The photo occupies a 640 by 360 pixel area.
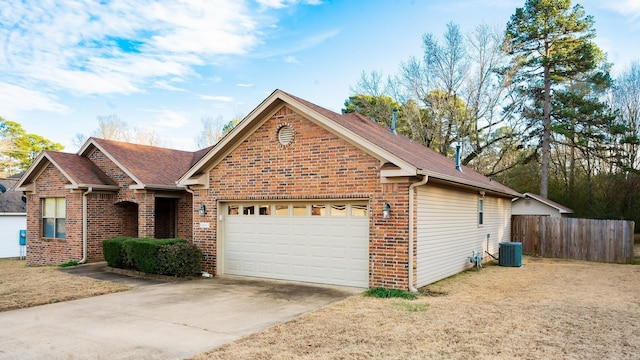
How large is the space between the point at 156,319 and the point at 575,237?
1707 cm

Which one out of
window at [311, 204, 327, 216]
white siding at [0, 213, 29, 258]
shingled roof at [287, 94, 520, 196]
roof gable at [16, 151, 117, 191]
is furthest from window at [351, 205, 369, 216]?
white siding at [0, 213, 29, 258]

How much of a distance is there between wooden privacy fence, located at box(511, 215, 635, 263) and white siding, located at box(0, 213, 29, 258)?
961 inches

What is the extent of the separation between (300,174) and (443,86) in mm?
20161

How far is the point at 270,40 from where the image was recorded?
22375 millimetres

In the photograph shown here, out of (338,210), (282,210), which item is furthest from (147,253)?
(338,210)

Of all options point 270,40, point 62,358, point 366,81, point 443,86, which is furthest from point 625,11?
point 62,358

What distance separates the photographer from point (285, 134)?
11820 millimetres

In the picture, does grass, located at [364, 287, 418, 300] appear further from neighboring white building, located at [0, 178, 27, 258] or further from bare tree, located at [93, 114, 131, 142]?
bare tree, located at [93, 114, 131, 142]

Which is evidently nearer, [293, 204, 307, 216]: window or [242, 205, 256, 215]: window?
[293, 204, 307, 216]: window

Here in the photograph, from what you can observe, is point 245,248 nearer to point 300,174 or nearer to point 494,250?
point 300,174

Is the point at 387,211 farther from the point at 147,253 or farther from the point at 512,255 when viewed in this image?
the point at 512,255

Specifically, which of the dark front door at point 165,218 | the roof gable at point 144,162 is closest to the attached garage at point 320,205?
the roof gable at point 144,162

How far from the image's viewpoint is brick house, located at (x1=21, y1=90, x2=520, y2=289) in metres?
10.2

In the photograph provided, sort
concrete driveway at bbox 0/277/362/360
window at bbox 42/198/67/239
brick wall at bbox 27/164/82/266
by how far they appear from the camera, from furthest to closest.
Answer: window at bbox 42/198/67/239
brick wall at bbox 27/164/82/266
concrete driveway at bbox 0/277/362/360
